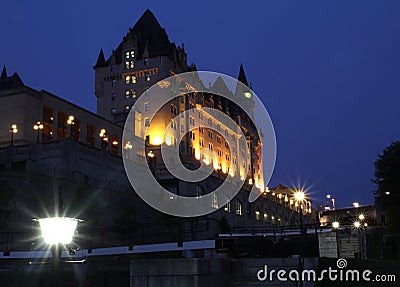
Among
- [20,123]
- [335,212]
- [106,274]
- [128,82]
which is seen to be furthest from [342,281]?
[335,212]

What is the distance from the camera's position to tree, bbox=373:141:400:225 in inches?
2381

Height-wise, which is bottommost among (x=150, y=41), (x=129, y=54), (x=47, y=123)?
(x=47, y=123)

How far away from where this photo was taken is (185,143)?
4390 inches

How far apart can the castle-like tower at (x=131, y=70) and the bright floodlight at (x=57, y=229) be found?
8959 cm

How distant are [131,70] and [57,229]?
320 feet

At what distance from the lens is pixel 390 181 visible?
63.1 meters

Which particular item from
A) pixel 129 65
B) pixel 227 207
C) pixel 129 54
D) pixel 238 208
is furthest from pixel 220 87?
pixel 227 207

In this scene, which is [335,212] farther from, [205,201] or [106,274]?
[106,274]

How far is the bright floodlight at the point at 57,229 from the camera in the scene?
41.0ft

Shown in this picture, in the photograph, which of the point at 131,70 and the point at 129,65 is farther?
the point at 129,65

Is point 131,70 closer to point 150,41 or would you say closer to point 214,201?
point 150,41

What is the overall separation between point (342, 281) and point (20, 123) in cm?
6075

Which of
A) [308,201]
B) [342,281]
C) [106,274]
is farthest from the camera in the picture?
[308,201]

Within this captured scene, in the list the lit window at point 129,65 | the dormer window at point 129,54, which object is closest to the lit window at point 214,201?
the lit window at point 129,65
